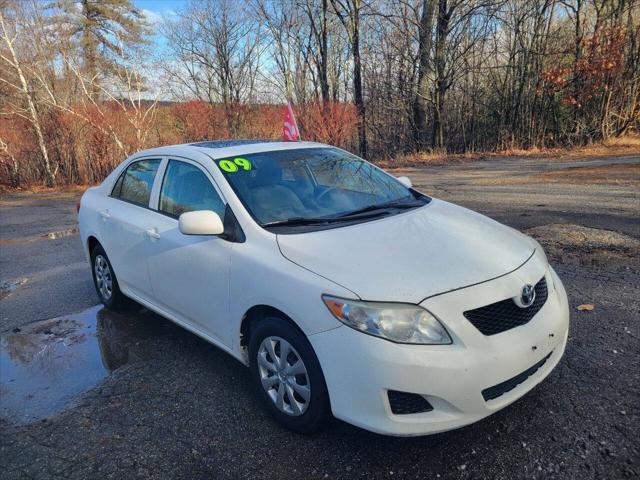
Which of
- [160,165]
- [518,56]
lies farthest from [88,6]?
[160,165]

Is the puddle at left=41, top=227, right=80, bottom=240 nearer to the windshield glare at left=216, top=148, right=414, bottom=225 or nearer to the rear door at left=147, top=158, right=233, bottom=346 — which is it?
the rear door at left=147, top=158, right=233, bottom=346

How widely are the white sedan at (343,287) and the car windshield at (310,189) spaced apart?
0.01m

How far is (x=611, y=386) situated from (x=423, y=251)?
5.14ft

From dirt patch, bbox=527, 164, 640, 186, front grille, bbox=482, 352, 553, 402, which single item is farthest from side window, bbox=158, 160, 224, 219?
dirt patch, bbox=527, 164, 640, 186

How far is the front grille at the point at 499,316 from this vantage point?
2.34 meters

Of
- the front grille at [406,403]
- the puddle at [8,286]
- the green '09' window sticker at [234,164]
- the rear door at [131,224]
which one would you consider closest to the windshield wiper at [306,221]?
the green '09' window sticker at [234,164]

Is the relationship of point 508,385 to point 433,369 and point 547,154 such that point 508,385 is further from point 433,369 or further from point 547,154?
point 547,154

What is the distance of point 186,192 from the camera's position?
3691 millimetres

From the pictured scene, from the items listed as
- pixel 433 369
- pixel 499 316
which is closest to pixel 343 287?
pixel 433 369

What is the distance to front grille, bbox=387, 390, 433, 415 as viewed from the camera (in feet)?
7.45

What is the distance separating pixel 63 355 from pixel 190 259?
1660mm

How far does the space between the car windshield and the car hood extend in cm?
27

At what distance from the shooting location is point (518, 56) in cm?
2089

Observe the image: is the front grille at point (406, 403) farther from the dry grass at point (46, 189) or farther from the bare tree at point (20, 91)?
the bare tree at point (20, 91)
